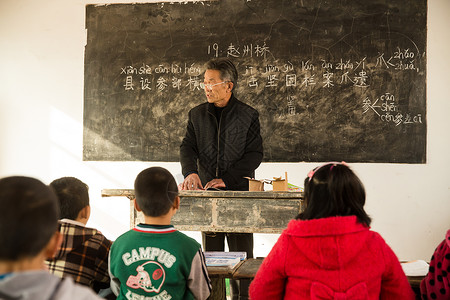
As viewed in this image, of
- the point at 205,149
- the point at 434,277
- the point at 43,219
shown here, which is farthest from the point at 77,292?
the point at 205,149

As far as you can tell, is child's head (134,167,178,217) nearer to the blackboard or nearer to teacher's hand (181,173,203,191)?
teacher's hand (181,173,203,191)

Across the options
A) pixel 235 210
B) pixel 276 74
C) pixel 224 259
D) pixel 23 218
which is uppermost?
pixel 276 74

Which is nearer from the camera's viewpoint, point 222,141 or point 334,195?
point 334,195

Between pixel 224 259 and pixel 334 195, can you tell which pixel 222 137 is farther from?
pixel 334 195

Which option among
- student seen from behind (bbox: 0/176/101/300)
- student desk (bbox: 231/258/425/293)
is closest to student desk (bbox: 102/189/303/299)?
student desk (bbox: 231/258/425/293)

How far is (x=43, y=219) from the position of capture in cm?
91

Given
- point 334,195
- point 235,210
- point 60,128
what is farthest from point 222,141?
point 60,128

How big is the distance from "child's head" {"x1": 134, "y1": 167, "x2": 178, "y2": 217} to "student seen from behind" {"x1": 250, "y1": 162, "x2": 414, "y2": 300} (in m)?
0.41

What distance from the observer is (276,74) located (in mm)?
4578

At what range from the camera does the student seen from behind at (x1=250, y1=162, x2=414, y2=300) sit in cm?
151

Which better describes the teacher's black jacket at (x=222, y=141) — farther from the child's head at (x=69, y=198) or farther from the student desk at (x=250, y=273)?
the child's head at (x=69, y=198)

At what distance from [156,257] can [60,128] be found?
12.4ft

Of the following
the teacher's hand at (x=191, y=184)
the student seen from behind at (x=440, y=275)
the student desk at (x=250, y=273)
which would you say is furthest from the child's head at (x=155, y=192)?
the teacher's hand at (x=191, y=184)

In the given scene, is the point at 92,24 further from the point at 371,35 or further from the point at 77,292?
the point at 77,292
